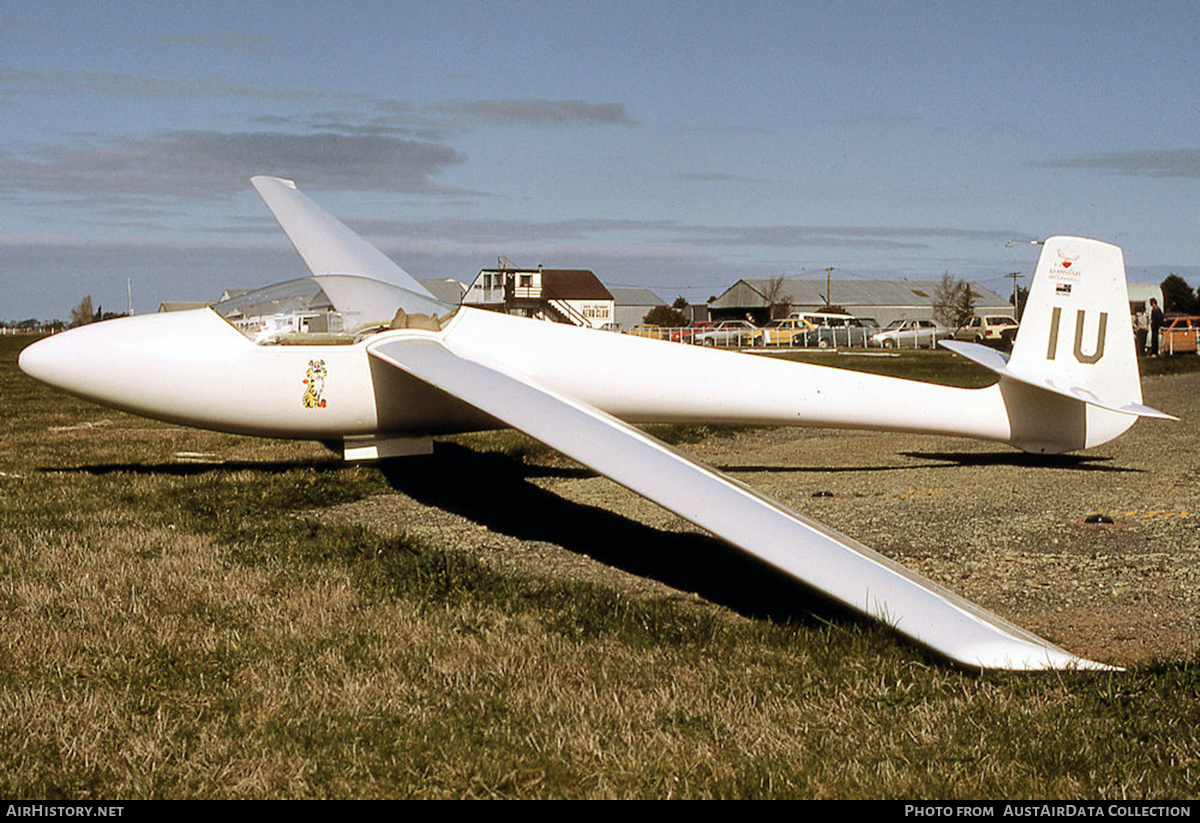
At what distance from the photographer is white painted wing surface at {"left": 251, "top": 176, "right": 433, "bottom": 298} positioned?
11.8 m

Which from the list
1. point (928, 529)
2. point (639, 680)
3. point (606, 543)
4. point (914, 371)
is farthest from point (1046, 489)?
point (914, 371)

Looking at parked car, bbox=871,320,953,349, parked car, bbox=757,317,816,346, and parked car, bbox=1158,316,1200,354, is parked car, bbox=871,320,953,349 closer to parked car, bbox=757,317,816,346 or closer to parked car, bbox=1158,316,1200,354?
parked car, bbox=757,317,816,346

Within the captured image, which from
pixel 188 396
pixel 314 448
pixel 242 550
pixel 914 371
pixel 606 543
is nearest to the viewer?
pixel 242 550

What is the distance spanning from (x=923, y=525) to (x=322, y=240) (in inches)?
322

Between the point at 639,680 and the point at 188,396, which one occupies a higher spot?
the point at 188,396

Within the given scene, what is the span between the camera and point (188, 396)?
830cm

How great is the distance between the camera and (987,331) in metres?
53.4

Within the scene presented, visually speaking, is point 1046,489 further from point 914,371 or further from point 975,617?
point 914,371

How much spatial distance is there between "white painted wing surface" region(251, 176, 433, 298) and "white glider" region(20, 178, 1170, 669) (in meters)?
2.72

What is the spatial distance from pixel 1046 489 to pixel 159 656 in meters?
7.05

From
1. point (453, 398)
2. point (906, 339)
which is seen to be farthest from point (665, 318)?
point (453, 398)
